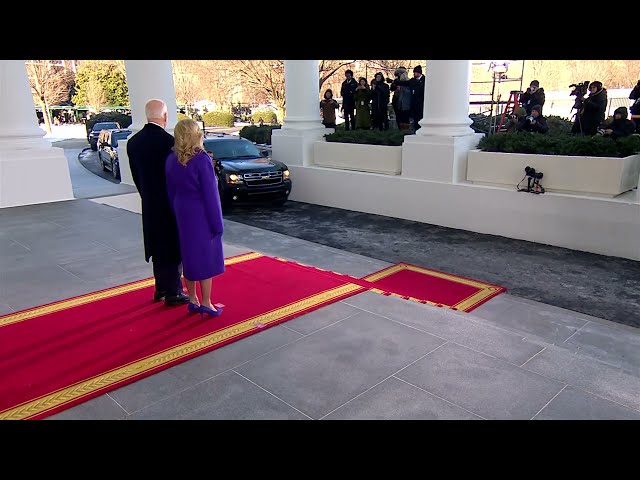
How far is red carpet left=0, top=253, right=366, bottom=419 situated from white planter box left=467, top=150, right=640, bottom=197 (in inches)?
184

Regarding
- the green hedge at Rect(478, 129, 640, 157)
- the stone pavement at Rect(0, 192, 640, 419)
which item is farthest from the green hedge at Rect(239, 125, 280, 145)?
the stone pavement at Rect(0, 192, 640, 419)

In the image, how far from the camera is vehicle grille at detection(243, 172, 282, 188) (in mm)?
10688

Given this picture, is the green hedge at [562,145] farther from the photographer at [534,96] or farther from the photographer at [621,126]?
the photographer at [534,96]

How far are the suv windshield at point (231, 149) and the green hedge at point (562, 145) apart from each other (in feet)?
17.9

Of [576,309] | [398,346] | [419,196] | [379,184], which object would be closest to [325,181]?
[379,184]

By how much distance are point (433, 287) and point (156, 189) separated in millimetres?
3594

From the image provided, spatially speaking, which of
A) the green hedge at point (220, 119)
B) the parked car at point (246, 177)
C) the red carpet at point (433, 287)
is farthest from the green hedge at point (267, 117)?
the red carpet at point (433, 287)

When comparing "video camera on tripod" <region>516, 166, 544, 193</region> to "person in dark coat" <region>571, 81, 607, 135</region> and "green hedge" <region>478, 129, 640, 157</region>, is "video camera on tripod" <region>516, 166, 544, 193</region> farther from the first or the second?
"person in dark coat" <region>571, 81, 607, 135</region>

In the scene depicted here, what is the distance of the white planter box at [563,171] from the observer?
7.79 metres

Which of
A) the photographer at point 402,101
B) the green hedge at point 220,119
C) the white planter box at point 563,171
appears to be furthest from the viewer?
the green hedge at point 220,119

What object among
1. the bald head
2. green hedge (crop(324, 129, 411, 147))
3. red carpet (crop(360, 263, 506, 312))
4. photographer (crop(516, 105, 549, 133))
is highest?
the bald head

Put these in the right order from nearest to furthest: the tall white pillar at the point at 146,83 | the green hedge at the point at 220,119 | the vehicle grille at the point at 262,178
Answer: the vehicle grille at the point at 262,178
the tall white pillar at the point at 146,83
the green hedge at the point at 220,119

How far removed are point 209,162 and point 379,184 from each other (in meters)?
6.99

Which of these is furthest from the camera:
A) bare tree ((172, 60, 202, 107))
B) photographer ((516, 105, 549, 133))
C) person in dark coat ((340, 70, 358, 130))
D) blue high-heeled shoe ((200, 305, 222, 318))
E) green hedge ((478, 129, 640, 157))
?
bare tree ((172, 60, 202, 107))
